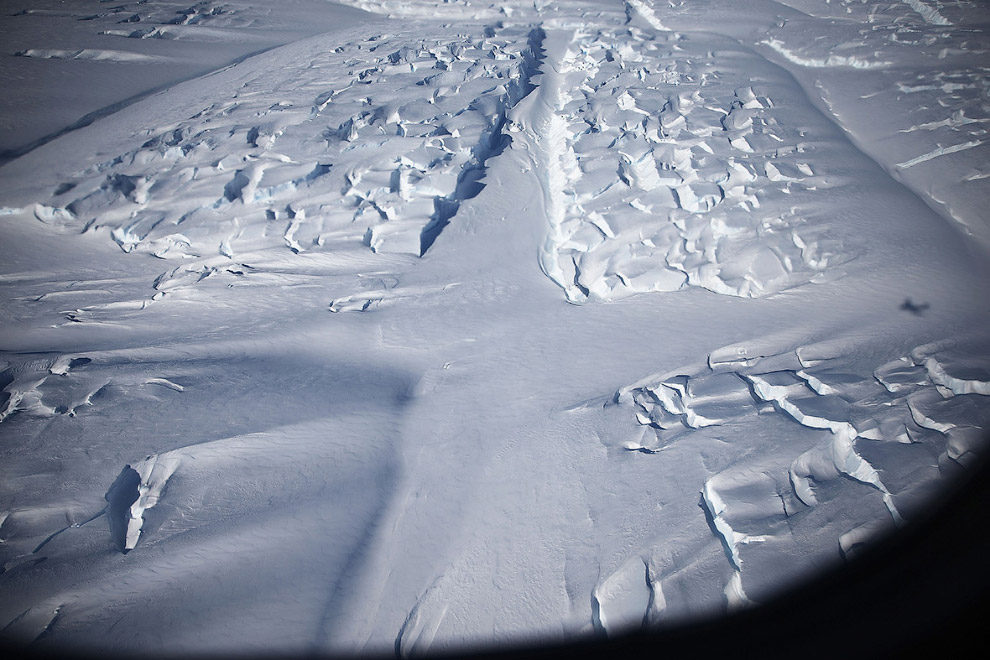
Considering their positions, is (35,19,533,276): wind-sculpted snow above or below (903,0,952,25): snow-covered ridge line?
below

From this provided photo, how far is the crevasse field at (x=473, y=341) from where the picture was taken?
130 cm

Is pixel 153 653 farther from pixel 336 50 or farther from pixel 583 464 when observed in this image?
pixel 336 50

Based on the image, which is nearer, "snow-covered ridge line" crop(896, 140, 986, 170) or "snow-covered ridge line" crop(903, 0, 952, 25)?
"snow-covered ridge line" crop(896, 140, 986, 170)

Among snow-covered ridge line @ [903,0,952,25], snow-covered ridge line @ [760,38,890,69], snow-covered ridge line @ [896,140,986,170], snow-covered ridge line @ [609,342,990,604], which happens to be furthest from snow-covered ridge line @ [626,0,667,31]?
snow-covered ridge line @ [609,342,990,604]

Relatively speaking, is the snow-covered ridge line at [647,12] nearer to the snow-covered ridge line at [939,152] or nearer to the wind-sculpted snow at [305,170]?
the wind-sculpted snow at [305,170]

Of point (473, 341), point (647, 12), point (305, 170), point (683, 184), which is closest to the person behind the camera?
point (473, 341)

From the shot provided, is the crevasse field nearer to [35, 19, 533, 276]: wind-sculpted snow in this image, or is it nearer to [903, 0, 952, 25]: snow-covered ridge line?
[35, 19, 533, 276]: wind-sculpted snow

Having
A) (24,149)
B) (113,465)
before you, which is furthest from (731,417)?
(24,149)

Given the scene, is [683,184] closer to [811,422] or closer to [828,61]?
[811,422]

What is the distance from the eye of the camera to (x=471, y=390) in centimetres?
185

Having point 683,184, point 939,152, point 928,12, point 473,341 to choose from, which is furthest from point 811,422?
point 928,12

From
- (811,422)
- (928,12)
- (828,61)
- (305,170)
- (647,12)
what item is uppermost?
(928,12)

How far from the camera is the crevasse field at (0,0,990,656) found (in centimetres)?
130

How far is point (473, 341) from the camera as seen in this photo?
203 cm
